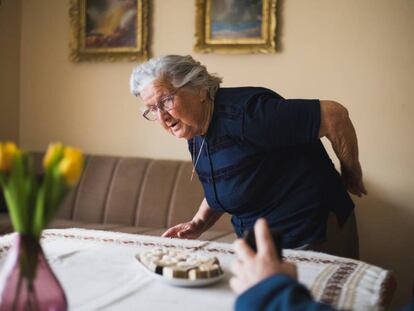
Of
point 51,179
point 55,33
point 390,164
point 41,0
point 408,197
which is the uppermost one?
point 41,0

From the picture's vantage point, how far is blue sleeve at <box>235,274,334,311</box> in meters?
0.83

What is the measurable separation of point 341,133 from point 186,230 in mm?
656

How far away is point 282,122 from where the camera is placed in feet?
5.23

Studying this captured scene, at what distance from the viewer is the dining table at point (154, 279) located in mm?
1067

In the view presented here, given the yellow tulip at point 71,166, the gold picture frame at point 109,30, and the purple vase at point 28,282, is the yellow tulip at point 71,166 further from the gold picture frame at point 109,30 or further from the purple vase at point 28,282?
the gold picture frame at point 109,30

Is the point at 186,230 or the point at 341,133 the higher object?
the point at 341,133

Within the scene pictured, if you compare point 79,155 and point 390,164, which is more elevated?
point 79,155

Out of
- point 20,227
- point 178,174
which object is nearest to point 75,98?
point 178,174

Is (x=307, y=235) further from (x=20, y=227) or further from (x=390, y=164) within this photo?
(x=390, y=164)

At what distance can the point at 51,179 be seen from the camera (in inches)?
31.9

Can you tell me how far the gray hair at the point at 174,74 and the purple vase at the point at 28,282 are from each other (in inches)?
39.0

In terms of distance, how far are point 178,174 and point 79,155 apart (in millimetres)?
2428

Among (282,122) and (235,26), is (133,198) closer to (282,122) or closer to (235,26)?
(235,26)

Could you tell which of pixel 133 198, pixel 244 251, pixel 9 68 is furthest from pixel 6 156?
pixel 9 68
